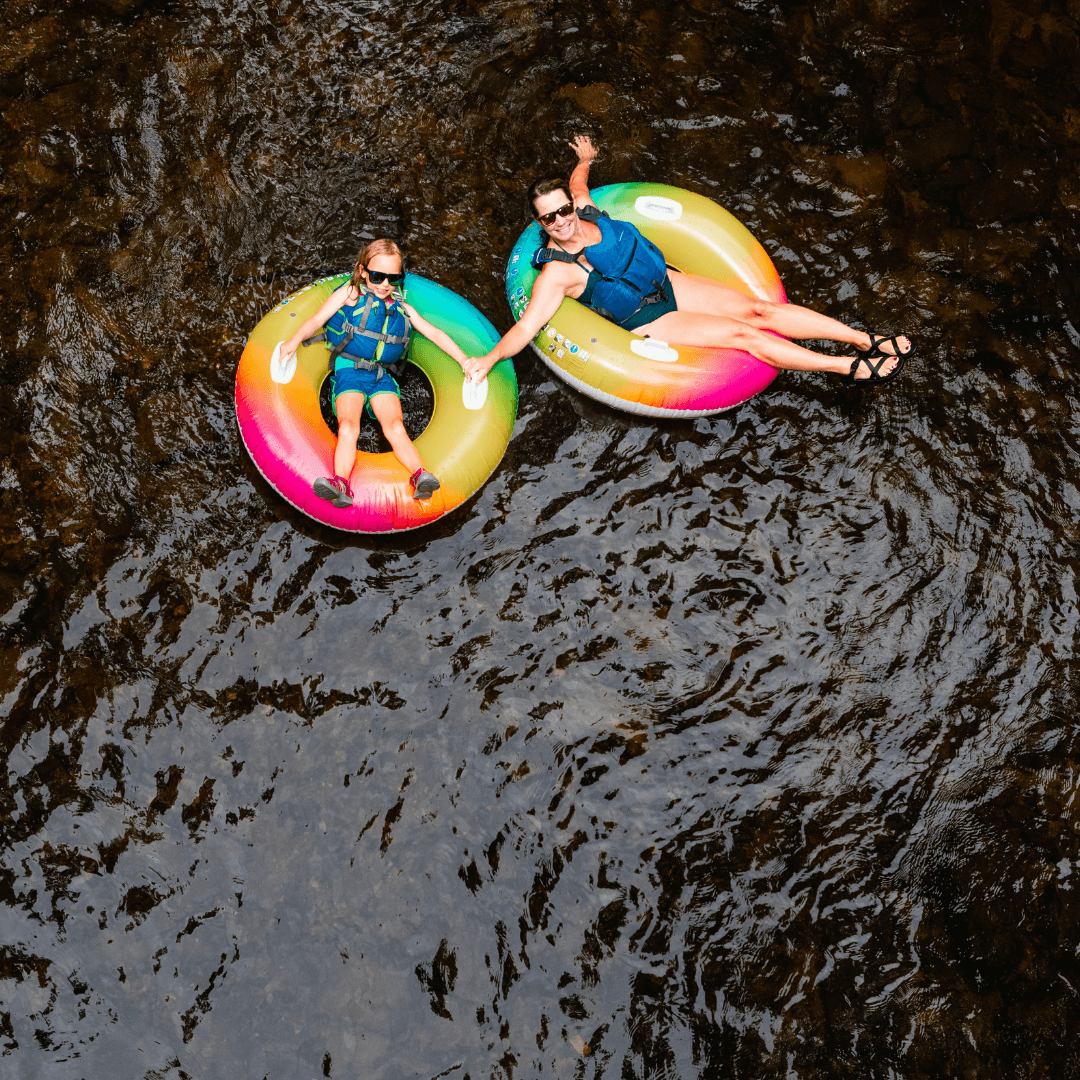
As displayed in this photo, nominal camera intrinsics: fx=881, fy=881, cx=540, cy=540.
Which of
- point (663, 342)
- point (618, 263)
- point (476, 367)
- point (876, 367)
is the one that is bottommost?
point (876, 367)

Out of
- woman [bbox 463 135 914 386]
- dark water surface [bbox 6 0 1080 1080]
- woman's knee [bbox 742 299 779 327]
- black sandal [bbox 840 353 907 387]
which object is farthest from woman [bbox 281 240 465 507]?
black sandal [bbox 840 353 907 387]

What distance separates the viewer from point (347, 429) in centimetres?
436

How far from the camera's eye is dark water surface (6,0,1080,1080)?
3924mm

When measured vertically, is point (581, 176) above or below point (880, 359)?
above

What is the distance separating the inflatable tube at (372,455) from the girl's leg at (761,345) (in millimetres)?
1007

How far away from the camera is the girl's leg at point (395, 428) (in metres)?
4.33

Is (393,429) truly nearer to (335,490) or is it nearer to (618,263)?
(335,490)

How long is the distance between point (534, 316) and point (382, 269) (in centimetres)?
81


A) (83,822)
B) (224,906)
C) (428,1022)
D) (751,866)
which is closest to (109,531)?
(83,822)

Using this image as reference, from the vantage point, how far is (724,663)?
445 centimetres

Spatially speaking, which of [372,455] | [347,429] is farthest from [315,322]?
[372,455]

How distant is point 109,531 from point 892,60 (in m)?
5.71

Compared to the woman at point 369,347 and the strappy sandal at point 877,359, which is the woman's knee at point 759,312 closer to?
the strappy sandal at point 877,359

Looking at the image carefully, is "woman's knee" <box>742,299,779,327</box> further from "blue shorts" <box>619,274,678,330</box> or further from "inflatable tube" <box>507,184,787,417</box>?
"blue shorts" <box>619,274,678,330</box>
